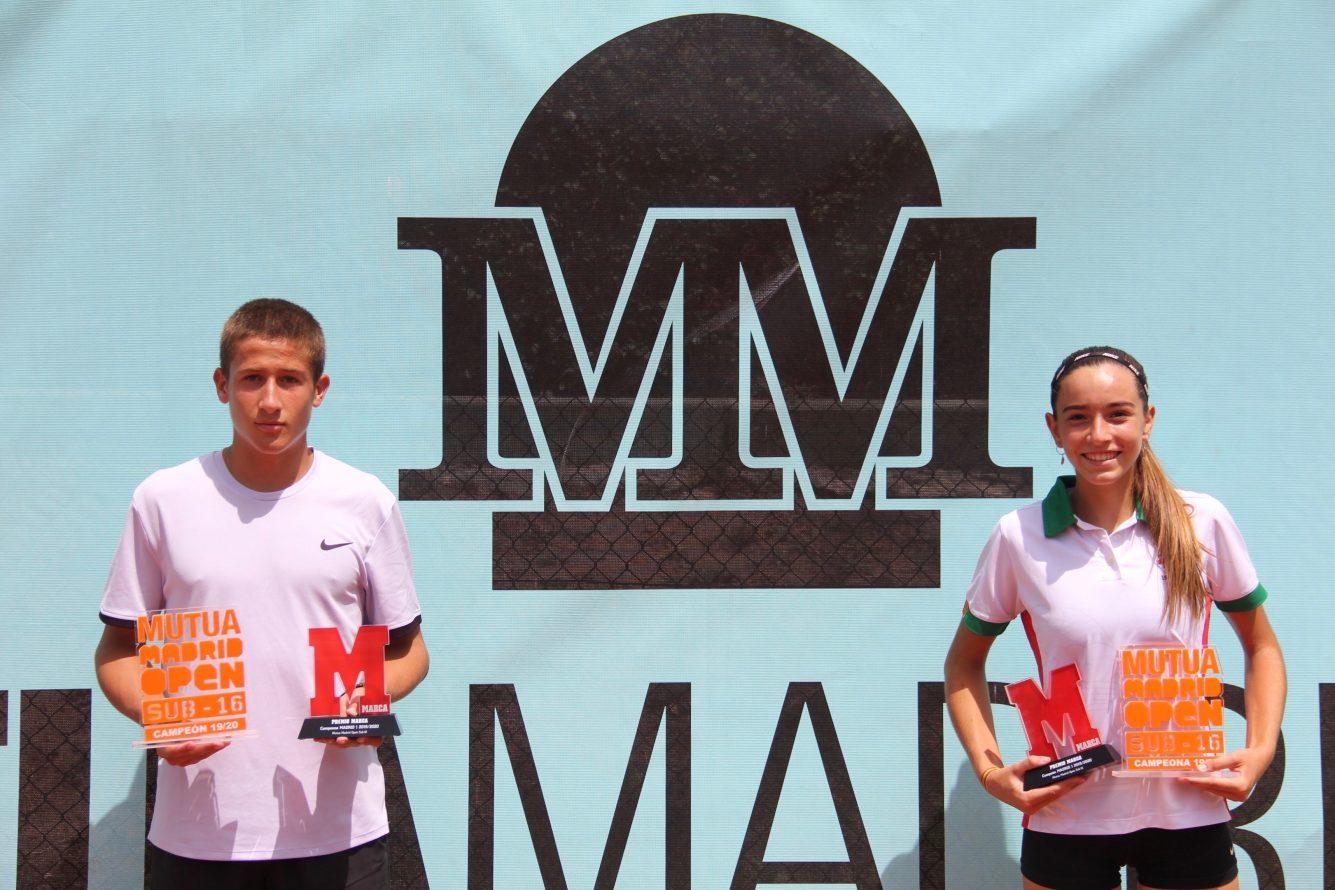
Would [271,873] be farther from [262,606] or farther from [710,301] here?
[710,301]

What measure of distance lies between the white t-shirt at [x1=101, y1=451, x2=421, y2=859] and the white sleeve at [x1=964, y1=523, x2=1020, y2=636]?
1150mm

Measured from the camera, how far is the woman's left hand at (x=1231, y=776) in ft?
6.57

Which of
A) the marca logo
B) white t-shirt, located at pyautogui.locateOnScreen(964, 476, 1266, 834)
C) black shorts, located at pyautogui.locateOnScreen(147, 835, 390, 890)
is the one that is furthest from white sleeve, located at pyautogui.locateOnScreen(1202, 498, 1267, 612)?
black shorts, located at pyautogui.locateOnScreen(147, 835, 390, 890)

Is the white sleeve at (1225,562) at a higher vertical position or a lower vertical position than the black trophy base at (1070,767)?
higher

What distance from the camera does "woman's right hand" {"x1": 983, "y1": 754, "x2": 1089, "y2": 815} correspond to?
6.51 ft

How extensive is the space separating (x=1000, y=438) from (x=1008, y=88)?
84 cm

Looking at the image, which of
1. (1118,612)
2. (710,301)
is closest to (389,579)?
(710,301)

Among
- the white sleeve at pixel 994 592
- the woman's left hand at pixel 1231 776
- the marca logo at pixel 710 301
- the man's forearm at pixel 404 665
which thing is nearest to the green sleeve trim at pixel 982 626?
the white sleeve at pixel 994 592

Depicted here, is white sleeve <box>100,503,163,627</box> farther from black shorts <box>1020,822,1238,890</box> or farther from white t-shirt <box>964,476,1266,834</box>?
black shorts <box>1020,822,1238,890</box>

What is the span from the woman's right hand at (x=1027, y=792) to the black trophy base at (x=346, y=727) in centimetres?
105

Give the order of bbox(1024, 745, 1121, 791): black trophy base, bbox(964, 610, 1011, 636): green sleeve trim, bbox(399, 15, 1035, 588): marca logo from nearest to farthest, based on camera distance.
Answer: bbox(1024, 745, 1121, 791): black trophy base, bbox(964, 610, 1011, 636): green sleeve trim, bbox(399, 15, 1035, 588): marca logo

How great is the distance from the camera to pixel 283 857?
203 cm

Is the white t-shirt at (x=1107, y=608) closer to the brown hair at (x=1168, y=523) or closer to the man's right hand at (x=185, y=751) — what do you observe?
the brown hair at (x=1168, y=523)

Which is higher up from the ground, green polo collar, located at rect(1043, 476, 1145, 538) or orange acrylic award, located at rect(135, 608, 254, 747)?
green polo collar, located at rect(1043, 476, 1145, 538)
